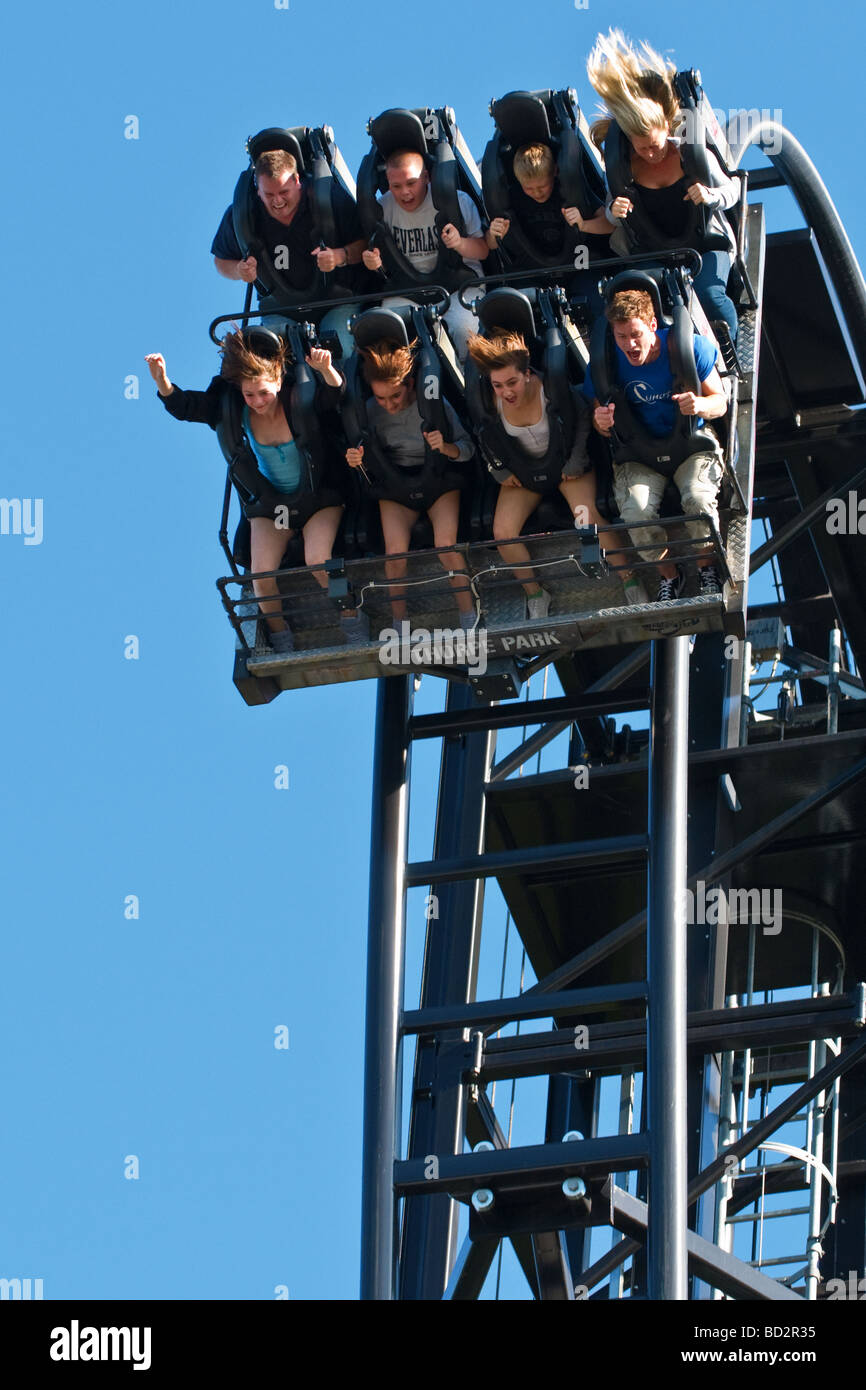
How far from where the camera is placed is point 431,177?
1541 centimetres

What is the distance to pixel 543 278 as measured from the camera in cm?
1545

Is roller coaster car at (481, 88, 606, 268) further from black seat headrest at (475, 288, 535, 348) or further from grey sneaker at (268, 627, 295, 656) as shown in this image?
grey sneaker at (268, 627, 295, 656)

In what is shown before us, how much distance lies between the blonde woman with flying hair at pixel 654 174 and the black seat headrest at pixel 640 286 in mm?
745

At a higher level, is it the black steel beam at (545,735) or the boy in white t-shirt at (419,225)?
the boy in white t-shirt at (419,225)

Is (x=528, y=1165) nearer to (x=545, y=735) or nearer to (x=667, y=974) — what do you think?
(x=667, y=974)

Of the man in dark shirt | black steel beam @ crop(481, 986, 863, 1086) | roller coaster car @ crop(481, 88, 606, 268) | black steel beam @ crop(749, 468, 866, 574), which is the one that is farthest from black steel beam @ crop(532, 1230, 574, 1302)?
black steel beam @ crop(749, 468, 866, 574)

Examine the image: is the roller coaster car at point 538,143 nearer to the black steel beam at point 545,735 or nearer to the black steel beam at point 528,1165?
the black steel beam at point 545,735

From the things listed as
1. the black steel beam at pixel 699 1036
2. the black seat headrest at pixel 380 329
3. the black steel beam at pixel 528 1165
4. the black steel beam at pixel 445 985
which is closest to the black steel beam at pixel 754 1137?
the black steel beam at pixel 699 1036

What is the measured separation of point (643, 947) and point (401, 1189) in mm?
4496

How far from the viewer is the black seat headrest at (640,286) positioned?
14156 millimetres

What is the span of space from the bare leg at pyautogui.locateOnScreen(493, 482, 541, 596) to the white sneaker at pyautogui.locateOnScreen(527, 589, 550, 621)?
1.4 inches

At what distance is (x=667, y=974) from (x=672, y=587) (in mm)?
1778
